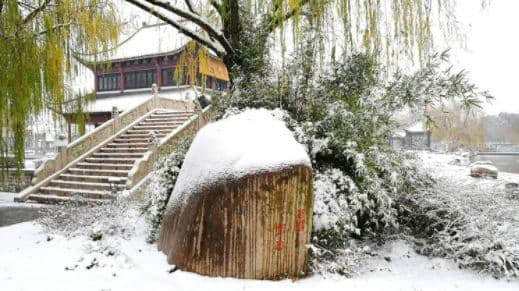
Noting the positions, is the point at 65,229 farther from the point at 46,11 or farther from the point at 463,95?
the point at 463,95

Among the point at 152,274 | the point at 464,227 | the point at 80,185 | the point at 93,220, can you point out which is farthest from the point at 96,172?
the point at 464,227

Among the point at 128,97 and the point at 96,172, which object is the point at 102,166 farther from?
the point at 128,97

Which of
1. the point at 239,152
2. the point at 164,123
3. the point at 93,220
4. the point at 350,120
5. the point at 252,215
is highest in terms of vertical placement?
the point at 164,123

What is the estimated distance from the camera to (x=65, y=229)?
5406mm

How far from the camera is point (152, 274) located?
362cm

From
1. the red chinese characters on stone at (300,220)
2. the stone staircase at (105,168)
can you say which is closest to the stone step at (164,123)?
the stone staircase at (105,168)

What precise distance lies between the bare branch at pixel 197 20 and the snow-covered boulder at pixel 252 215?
241cm

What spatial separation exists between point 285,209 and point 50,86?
4.00 metres

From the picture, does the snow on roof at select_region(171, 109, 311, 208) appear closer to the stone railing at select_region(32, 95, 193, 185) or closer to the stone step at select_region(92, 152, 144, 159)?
the stone railing at select_region(32, 95, 193, 185)

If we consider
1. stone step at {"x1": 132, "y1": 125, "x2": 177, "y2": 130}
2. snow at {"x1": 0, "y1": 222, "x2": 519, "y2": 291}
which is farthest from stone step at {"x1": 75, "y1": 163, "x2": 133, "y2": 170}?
snow at {"x1": 0, "y1": 222, "x2": 519, "y2": 291}

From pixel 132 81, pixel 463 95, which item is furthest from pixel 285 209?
pixel 132 81

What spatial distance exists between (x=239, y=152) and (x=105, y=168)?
30.1 ft

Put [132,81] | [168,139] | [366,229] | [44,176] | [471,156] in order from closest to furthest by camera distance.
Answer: [366,229], [168,139], [44,176], [132,81], [471,156]

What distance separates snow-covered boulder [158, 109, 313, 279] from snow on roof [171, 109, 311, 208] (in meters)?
0.01
